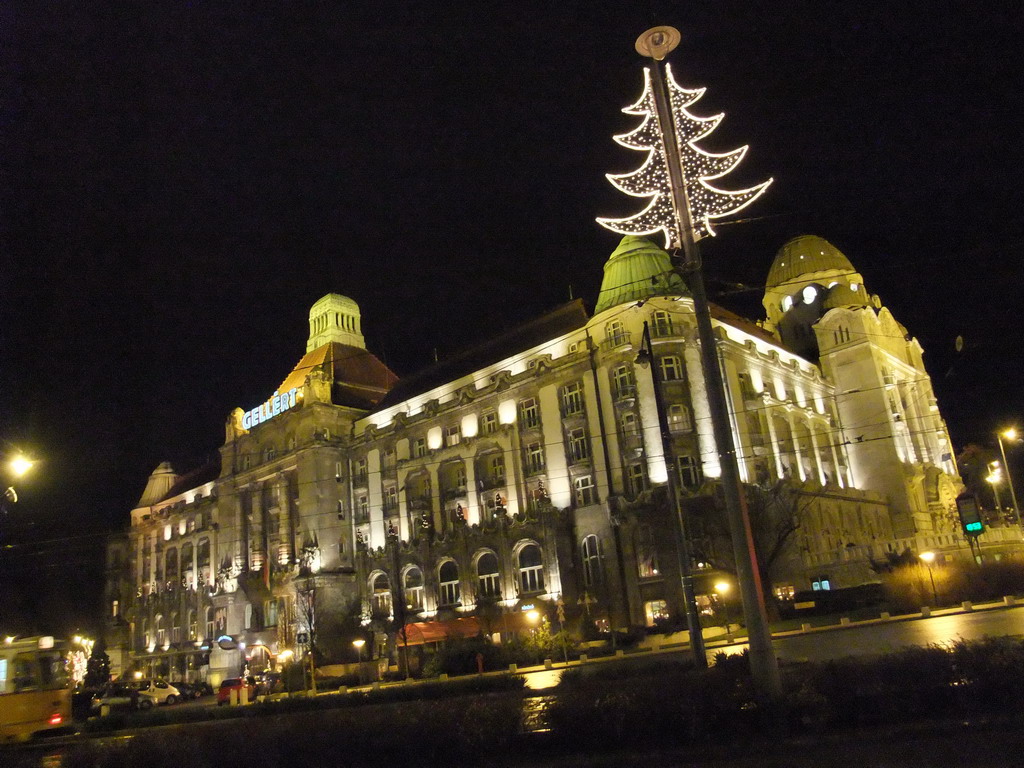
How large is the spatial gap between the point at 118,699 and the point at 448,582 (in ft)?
73.4

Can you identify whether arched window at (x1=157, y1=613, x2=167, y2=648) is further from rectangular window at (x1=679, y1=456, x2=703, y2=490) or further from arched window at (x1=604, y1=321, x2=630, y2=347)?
rectangular window at (x1=679, y1=456, x2=703, y2=490)

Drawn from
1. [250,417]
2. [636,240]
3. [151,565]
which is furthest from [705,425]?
[151,565]

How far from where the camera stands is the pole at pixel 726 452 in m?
13.0

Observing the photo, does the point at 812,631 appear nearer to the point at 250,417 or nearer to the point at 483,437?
the point at 483,437

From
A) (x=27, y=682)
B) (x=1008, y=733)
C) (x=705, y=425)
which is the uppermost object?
(x=705, y=425)

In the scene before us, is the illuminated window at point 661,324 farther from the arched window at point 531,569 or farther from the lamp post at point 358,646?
the lamp post at point 358,646

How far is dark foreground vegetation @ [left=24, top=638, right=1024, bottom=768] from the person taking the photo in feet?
38.8

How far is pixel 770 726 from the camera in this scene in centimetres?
1194

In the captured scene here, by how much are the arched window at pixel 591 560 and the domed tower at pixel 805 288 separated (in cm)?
3233

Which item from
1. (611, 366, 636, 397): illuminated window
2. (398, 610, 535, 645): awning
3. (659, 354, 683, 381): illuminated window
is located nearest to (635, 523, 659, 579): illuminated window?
(398, 610, 535, 645): awning

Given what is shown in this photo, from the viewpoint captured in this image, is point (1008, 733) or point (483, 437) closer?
point (1008, 733)

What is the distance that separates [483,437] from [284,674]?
67.7 feet

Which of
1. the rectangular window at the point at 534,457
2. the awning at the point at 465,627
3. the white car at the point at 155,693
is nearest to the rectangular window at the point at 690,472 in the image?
the rectangular window at the point at 534,457

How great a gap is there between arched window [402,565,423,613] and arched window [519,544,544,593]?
10.4m
